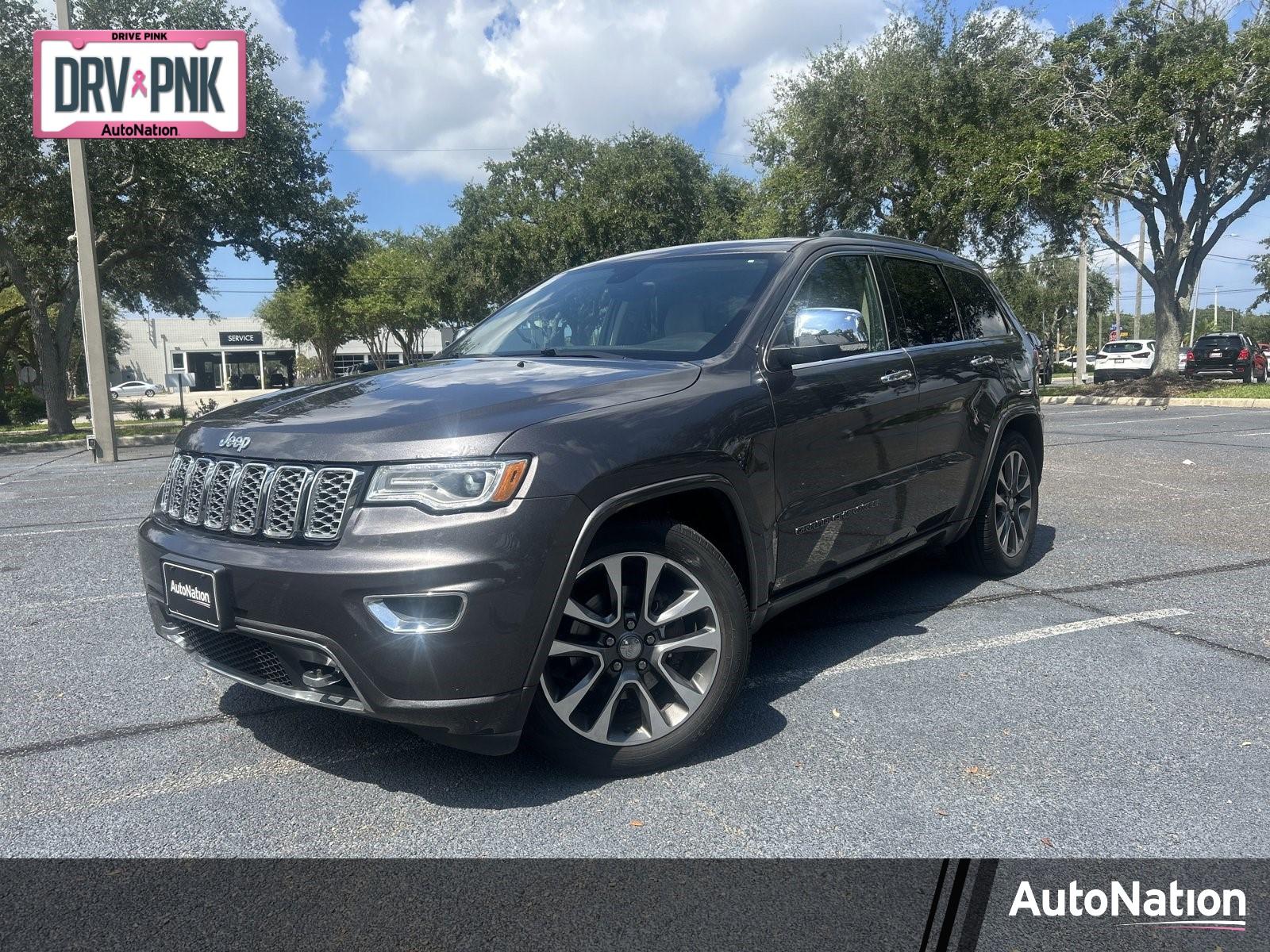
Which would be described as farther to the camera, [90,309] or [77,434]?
[77,434]

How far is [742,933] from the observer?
93.0 inches

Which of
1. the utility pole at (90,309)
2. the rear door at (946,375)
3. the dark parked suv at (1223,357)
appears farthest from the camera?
the dark parked suv at (1223,357)

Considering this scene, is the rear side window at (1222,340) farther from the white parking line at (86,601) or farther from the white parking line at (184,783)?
the white parking line at (184,783)

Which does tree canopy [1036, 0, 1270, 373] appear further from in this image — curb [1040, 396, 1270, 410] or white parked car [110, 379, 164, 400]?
white parked car [110, 379, 164, 400]

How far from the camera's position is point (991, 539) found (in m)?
5.46

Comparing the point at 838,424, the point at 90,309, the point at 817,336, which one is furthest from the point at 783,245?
the point at 90,309

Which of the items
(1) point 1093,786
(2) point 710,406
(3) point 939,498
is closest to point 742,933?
(1) point 1093,786

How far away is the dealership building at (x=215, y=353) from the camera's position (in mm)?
84625

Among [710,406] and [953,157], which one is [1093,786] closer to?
[710,406]

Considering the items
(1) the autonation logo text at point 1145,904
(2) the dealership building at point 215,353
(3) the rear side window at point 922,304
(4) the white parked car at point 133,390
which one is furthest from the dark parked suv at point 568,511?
(2) the dealership building at point 215,353

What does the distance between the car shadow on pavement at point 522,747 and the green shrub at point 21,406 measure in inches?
1376

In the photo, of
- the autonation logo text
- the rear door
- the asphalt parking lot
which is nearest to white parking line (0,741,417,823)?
the asphalt parking lot

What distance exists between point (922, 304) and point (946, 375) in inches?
16.0

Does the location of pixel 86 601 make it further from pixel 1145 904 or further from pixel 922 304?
pixel 1145 904
